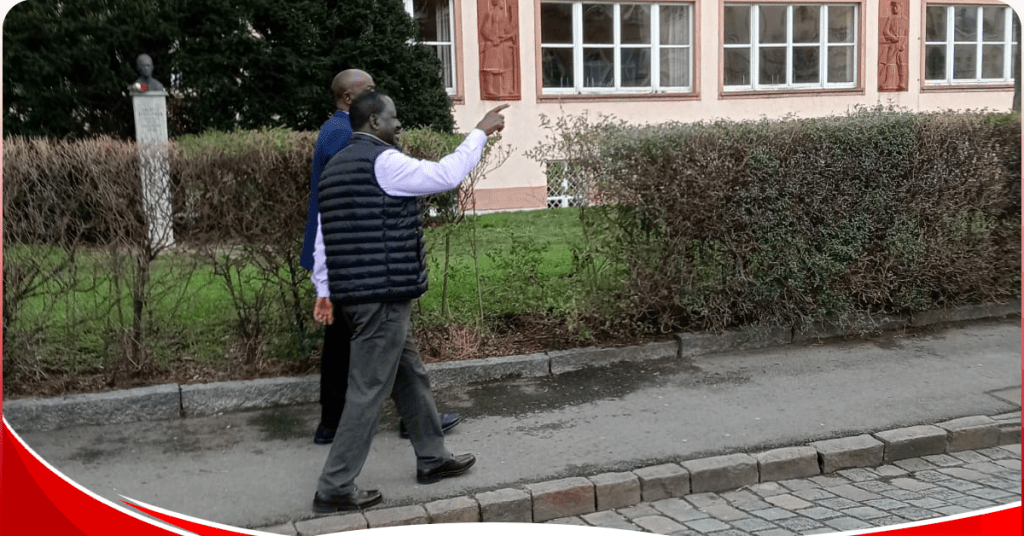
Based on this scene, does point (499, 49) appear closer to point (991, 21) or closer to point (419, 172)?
point (991, 21)

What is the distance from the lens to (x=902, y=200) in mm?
7820

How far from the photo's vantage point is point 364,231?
15.2 ft

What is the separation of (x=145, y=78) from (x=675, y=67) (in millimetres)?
10891

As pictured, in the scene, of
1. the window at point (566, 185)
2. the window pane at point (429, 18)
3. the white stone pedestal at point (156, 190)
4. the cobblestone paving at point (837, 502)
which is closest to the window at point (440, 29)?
the window pane at point (429, 18)

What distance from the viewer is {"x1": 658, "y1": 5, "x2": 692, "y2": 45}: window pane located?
19.5m

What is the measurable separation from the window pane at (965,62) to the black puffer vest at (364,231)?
2014 centimetres

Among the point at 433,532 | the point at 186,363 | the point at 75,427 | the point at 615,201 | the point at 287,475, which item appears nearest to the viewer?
the point at 433,532

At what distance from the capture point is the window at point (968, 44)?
70.0 ft

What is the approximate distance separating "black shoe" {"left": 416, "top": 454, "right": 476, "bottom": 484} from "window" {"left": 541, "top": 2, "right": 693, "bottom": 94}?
13.7 m

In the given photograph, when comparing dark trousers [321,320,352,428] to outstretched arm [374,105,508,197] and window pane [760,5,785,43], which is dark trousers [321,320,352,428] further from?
window pane [760,5,785,43]

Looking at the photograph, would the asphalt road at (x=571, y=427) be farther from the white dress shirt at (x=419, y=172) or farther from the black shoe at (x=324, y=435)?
the white dress shirt at (x=419, y=172)

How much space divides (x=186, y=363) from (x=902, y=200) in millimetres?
5486

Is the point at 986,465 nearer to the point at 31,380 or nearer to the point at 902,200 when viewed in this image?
the point at 902,200

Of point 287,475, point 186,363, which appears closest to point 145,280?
point 186,363
